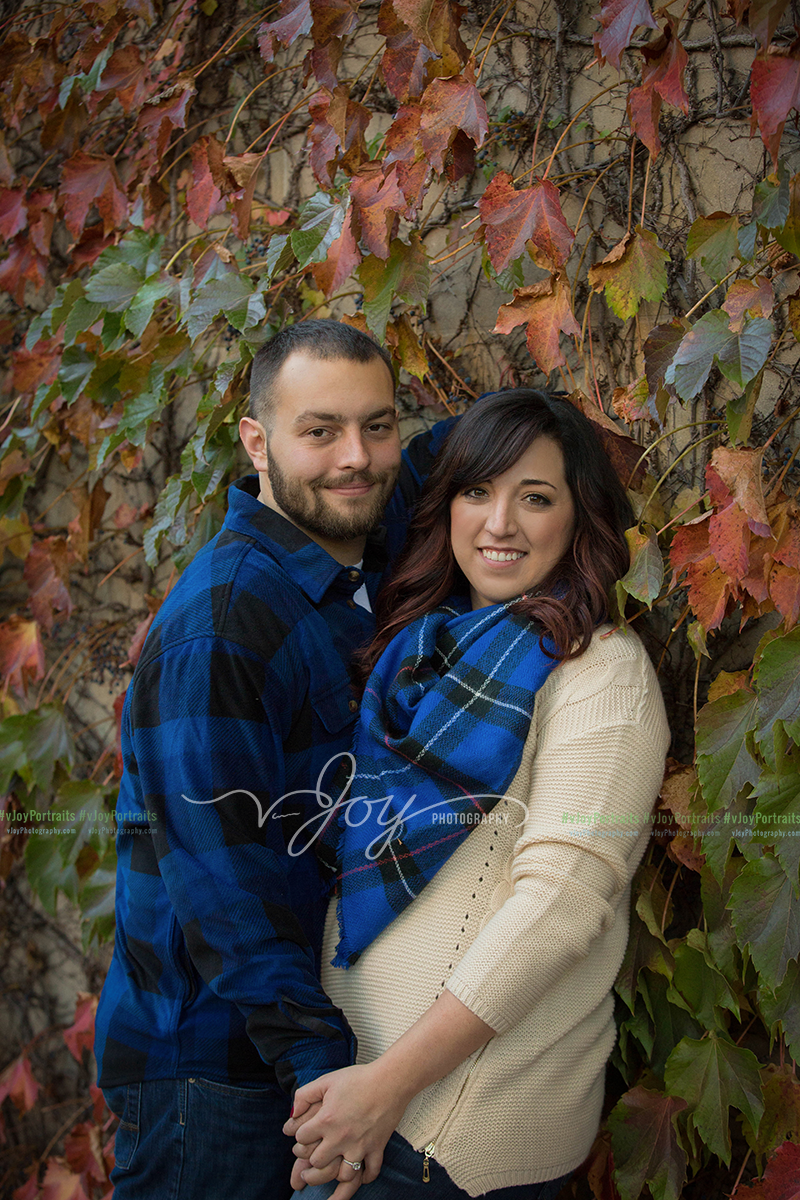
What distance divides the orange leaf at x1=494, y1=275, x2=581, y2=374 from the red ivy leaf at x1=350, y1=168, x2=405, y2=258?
196 millimetres

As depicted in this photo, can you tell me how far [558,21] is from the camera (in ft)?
5.08

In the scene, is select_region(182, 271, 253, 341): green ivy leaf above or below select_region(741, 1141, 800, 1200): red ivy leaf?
above

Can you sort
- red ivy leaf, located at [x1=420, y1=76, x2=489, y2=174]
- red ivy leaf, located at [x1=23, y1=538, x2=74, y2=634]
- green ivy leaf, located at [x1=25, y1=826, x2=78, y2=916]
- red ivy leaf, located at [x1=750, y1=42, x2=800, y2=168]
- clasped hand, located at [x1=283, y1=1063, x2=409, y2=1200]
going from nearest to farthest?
red ivy leaf, located at [x1=750, y1=42, x2=800, y2=168]
clasped hand, located at [x1=283, y1=1063, x2=409, y2=1200]
red ivy leaf, located at [x1=420, y1=76, x2=489, y2=174]
green ivy leaf, located at [x1=25, y1=826, x2=78, y2=916]
red ivy leaf, located at [x1=23, y1=538, x2=74, y2=634]

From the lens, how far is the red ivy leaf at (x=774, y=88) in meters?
0.97

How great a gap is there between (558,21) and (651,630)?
41.8 inches

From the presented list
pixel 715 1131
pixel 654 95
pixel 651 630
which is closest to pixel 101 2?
pixel 654 95

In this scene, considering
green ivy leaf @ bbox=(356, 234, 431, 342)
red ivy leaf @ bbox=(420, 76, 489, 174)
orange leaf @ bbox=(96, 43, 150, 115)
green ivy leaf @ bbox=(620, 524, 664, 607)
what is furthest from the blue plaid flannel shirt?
orange leaf @ bbox=(96, 43, 150, 115)

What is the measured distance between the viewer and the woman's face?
52.7 inches

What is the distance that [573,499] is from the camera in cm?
136

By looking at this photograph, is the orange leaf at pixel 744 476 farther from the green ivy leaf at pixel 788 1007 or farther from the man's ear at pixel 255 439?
the man's ear at pixel 255 439

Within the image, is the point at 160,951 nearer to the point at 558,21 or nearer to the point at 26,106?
the point at 558,21

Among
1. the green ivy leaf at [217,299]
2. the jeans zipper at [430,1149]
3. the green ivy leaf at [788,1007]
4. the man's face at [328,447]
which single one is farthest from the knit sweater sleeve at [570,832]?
the green ivy leaf at [217,299]

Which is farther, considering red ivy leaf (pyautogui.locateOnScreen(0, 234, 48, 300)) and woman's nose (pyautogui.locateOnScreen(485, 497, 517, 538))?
red ivy leaf (pyautogui.locateOnScreen(0, 234, 48, 300))

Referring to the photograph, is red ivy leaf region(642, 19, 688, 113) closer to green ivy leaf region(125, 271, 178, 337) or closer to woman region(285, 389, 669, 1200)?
woman region(285, 389, 669, 1200)
